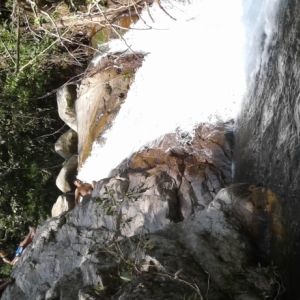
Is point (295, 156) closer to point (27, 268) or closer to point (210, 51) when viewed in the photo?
point (210, 51)

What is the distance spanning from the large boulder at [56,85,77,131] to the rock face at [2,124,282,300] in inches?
96.1

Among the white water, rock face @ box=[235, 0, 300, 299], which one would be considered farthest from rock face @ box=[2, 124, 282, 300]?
the white water

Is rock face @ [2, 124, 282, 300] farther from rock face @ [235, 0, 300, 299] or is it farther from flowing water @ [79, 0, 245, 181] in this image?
flowing water @ [79, 0, 245, 181]

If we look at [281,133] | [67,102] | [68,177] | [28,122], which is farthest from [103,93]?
[281,133]

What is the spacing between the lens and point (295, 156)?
3223mm

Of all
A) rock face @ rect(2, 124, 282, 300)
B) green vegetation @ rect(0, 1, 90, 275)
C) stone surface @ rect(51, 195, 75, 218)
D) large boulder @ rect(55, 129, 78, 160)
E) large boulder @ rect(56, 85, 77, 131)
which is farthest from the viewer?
large boulder @ rect(55, 129, 78, 160)

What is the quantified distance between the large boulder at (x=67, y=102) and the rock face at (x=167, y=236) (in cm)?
244

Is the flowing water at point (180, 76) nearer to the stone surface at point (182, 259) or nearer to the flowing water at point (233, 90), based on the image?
the flowing water at point (233, 90)

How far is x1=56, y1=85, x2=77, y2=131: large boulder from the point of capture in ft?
28.3

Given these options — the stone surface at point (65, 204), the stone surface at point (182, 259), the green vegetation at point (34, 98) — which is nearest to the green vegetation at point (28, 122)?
the green vegetation at point (34, 98)

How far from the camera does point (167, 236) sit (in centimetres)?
424

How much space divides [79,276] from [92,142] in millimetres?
3630

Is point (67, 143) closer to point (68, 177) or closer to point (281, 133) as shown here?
point (68, 177)

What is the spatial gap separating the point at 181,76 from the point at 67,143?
3786 millimetres
